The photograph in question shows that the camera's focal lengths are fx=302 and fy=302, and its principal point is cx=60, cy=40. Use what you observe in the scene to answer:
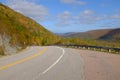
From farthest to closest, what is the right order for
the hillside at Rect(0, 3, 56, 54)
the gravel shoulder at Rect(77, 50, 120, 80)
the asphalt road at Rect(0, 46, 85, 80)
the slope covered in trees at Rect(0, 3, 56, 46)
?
the slope covered in trees at Rect(0, 3, 56, 46), the hillside at Rect(0, 3, 56, 54), the gravel shoulder at Rect(77, 50, 120, 80), the asphalt road at Rect(0, 46, 85, 80)

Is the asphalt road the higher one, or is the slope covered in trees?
the slope covered in trees

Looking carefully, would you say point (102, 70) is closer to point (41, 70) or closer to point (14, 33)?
point (41, 70)

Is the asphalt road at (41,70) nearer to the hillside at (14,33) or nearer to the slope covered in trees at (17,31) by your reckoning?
the hillside at (14,33)

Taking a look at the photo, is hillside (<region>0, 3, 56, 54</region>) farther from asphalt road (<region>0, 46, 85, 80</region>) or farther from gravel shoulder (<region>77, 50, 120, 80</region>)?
gravel shoulder (<region>77, 50, 120, 80</region>)

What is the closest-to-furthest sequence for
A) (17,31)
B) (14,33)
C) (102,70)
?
(102,70) < (14,33) < (17,31)

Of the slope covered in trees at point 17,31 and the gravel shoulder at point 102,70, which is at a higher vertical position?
the slope covered in trees at point 17,31

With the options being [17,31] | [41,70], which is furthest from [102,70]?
[17,31]

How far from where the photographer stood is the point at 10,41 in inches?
2120

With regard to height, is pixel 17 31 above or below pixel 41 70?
above

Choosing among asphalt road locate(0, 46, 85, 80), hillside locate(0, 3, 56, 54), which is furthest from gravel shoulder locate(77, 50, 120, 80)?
hillside locate(0, 3, 56, 54)

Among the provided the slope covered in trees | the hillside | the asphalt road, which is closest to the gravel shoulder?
the asphalt road

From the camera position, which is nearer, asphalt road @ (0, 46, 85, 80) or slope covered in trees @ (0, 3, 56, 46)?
asphalt road @ (0, 46, 85, 80)

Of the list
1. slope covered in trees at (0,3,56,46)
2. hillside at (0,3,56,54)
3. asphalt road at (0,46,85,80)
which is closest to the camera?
asphalt road at (0,46,85,80)

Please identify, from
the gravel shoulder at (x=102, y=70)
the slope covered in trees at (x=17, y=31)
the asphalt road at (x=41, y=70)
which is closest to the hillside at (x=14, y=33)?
the slope covered in trees at (x=17, y=31)
